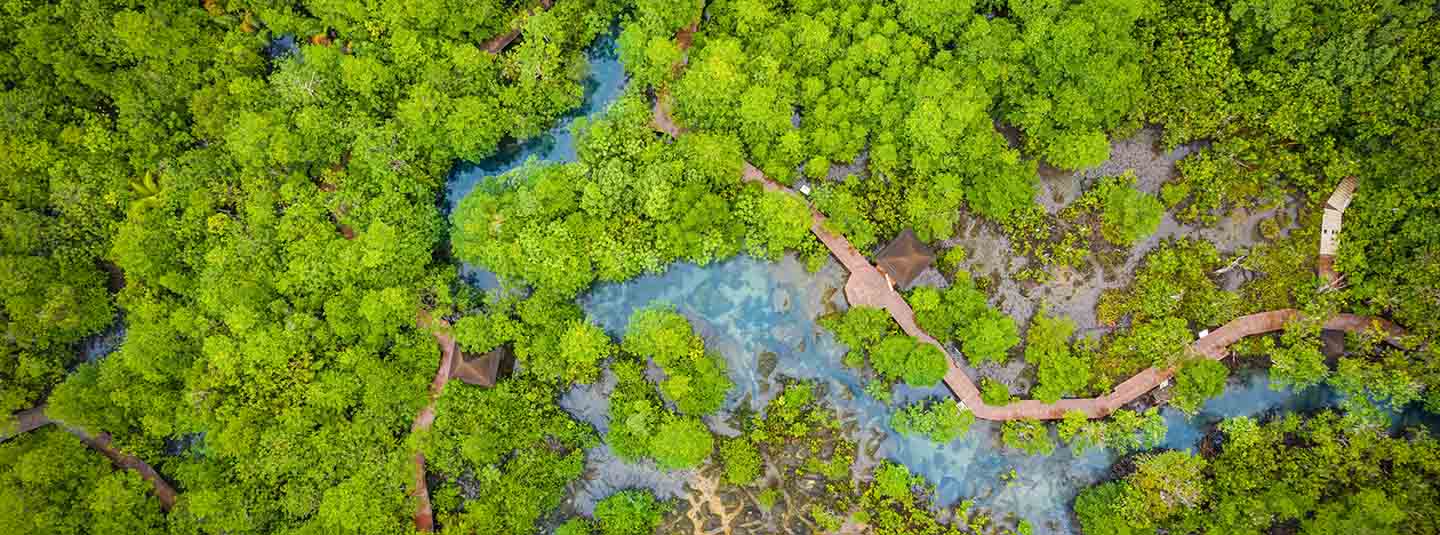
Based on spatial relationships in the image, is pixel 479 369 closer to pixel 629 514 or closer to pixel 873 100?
pixel 629 514

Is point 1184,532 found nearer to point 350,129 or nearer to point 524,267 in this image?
point 524,267

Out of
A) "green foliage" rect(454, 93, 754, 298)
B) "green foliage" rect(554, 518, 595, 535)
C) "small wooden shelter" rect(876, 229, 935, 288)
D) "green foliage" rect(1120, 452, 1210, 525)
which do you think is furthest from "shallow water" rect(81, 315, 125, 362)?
"green foliage" rect(1120, 452, 1210, 525)

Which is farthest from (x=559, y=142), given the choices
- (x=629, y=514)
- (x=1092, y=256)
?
(x=1092, y=256)

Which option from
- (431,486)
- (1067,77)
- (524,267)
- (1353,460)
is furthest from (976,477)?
(431,486)

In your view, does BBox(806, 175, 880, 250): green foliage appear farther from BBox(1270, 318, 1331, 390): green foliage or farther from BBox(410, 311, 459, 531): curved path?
BBox(1270, 318, 1331, 390): green foliage

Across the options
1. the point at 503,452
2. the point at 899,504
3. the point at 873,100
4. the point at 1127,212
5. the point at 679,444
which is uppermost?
the point at 1127,212

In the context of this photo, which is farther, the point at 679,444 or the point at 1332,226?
the point at 1332,226

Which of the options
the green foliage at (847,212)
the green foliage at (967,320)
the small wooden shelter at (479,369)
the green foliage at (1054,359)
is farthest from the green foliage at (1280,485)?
the small wooden shelter at (479,369)
